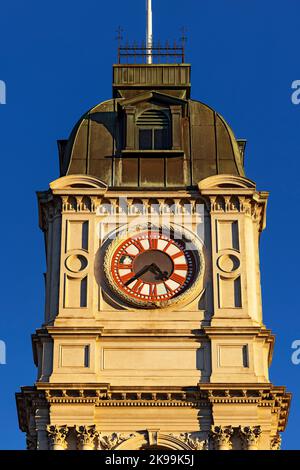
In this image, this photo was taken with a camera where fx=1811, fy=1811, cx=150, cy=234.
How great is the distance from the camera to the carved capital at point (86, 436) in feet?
173

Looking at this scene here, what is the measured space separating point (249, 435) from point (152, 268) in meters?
6.58

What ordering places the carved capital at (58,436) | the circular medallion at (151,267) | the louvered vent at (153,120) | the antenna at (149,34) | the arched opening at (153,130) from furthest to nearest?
1. the antenna at (149,34)
2. the louvered vent at (153,120)
3. the arched opening at (153,130)
4. the circular medallion at (151,267)
5. the carved capital at (58,436)

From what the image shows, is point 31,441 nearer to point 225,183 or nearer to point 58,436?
point 58,436

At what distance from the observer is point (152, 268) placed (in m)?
56.4

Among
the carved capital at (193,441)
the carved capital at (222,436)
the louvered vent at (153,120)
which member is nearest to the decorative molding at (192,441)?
the carved capital at (193,441)

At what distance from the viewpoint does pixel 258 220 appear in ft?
191

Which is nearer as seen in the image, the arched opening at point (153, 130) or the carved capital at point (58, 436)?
the carved capital at point (58, 436)

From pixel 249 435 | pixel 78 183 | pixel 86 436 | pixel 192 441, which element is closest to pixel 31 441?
pixel 86 436

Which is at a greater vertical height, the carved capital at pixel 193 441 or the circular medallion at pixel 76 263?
the circular medallion at pixel 76 263

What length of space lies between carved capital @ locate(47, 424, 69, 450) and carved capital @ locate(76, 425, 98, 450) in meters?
0.39

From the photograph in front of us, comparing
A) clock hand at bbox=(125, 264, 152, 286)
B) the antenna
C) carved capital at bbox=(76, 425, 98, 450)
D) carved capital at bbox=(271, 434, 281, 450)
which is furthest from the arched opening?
carved capital at bbox=(76, 425, 98, 450)

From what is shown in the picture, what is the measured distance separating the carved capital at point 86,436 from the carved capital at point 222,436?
346 cm

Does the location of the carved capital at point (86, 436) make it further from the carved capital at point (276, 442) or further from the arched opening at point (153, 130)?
the arched opening at point (153, 130)
